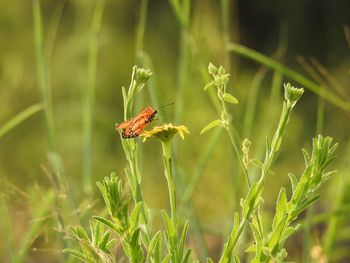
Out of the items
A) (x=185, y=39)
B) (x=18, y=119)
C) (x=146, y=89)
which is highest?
(x=146, y=89)

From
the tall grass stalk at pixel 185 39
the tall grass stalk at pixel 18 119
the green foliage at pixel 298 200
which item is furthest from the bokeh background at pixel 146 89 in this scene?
the green foliage at pixel 298 200

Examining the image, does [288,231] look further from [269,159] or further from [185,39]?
[185,39]

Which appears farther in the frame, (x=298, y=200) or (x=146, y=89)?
(x=146, y=89)

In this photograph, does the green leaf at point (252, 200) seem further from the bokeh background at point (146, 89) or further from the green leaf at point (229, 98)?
the bokeh background at point (146, 89)

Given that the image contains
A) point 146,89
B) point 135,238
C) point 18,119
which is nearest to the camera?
point 135,238

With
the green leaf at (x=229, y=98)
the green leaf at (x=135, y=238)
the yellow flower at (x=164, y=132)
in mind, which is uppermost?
the green leaf at (x=229, y=98)

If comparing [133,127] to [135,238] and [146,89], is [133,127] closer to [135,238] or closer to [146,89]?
[135,238]

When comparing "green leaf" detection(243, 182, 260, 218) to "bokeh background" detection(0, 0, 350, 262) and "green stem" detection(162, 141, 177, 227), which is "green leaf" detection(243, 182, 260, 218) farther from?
"bokeh background" detection(0, 0, 350, 262)

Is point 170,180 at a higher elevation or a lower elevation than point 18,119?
lower

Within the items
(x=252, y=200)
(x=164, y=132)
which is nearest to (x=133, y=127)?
(x=164, y=132)

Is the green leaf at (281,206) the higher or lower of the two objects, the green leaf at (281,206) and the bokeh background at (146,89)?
A: the lower

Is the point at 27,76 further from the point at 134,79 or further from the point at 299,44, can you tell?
the point at 134,79

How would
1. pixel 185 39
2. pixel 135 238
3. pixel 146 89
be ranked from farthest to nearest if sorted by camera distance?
pixel 146 89, pixel 185 39, pixel 135 238
